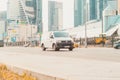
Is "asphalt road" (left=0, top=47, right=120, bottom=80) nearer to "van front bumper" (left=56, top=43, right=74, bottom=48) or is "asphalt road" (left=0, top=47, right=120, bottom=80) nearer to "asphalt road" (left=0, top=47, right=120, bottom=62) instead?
"asphalt road" (left=0, top=47, right=120, bottom=62)

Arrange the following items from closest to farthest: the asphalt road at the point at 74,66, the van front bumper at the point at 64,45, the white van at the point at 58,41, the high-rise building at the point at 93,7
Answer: the asphalt road at the point at 74,66
the van front bumper at the point at 64,45
the white van at the point at 58,41
the high-rise building at the point at 93,7

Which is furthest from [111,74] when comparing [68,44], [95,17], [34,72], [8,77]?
[95,17]

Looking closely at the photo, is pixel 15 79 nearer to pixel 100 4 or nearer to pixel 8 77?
pixel 8 77

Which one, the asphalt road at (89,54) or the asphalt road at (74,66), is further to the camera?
the asphalt road at (89,54)

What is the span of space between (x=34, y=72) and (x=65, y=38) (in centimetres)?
2473

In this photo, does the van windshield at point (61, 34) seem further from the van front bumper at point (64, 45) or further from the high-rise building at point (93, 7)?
the high-rise building at point (93, 7)

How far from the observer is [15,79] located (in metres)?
11.6

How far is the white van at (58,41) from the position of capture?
118 ft

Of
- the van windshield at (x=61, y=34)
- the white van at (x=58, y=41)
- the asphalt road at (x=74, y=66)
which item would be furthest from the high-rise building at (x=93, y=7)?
the asphalt road at (x=74, y=66)

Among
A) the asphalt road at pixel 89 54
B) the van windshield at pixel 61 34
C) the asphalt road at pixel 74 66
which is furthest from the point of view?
the van windshield at pixel 61 34

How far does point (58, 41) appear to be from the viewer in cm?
3625

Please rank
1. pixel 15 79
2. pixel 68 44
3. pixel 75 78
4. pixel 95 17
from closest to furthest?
pixel 75 78, pixel 15 79, pixel 68 44, pixel 95 17

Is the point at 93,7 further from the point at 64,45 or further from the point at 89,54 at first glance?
the point at 89,54

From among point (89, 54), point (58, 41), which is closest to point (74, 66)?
point (89, 54)
